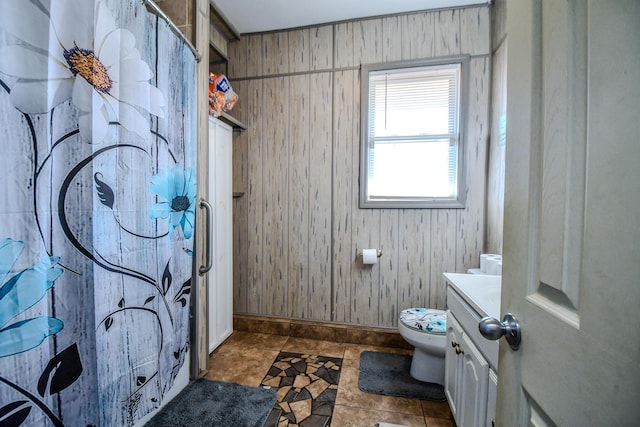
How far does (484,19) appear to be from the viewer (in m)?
1.83

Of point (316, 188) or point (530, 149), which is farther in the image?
point (316, 188)

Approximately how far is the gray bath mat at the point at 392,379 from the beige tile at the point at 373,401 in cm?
3

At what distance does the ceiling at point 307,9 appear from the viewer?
71.5 inches

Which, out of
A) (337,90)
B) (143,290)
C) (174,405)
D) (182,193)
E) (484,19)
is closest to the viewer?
(143,290)

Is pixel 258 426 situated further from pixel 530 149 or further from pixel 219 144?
pixel 219 144

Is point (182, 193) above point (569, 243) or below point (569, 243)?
above

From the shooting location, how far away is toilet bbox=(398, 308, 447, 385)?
146cm

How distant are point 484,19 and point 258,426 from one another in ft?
10.1

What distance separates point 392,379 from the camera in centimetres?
159

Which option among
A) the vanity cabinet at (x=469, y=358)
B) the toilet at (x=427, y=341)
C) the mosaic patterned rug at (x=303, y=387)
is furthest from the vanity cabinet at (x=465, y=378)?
the mosaic patterned rug at (x=303, y=387)

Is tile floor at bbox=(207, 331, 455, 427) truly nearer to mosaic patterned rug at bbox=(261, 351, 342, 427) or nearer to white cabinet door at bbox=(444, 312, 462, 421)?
mosaic patterned rug at bbox=(261, 351, 342, 427)

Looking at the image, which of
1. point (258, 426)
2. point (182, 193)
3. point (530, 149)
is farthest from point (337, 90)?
point (258, 426)

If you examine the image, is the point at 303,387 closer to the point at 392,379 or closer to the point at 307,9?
the point at 392,379

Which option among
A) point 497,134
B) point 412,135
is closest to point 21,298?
point 412,135
